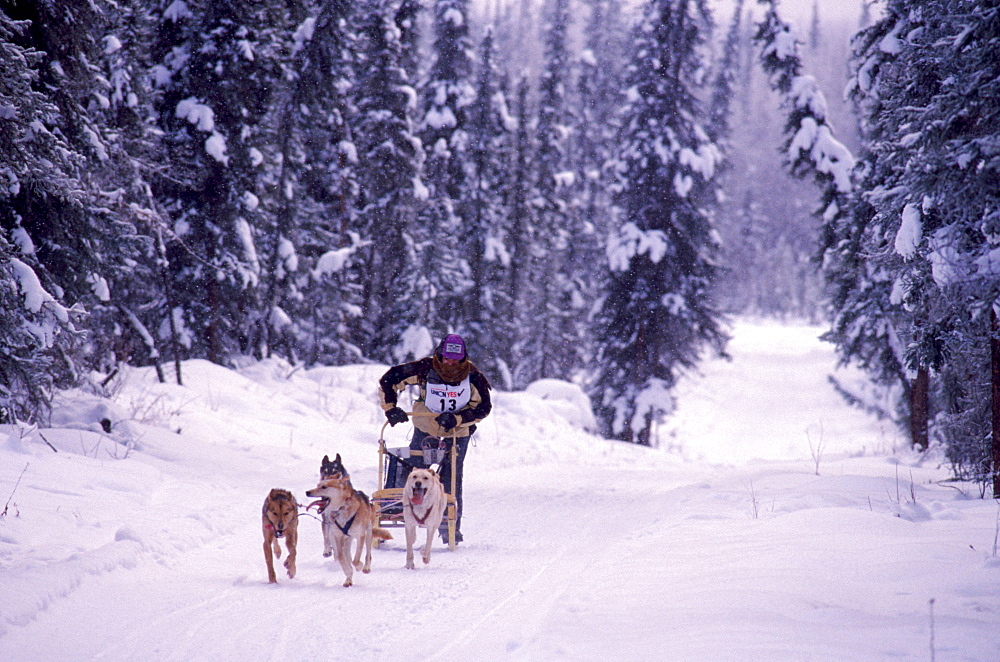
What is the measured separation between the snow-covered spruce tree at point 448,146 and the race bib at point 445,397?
1963 cm

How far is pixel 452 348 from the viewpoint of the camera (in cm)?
748

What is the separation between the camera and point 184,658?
12.9 feet

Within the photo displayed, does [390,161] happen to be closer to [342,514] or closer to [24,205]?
[24,205]

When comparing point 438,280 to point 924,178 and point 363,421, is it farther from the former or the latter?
point 924,178

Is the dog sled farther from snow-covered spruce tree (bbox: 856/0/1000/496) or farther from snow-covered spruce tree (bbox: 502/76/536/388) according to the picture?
snow-covered spruce tree (bbox: 502/76/536/388)

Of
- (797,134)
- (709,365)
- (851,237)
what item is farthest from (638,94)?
(709,365)

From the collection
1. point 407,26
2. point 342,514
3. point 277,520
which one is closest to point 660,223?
point 407,26

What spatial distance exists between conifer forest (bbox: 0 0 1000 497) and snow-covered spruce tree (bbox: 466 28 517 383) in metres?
0.13

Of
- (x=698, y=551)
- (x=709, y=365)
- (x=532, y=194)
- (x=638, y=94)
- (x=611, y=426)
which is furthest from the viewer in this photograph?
(x=709, y=365)

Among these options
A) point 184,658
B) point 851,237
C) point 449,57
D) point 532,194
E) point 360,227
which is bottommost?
point 184,658

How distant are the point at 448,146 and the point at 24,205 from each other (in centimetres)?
2201

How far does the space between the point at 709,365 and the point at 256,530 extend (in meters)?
49.3

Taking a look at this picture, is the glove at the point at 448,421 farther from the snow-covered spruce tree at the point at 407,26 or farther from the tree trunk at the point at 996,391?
the snow-covered spruce tree at the point at 407,26

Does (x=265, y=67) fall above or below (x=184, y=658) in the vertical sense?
above
